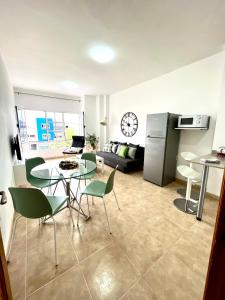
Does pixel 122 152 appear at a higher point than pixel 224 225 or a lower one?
lower

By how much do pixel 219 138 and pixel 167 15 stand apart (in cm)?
213

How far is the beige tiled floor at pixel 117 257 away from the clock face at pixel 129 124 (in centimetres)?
292

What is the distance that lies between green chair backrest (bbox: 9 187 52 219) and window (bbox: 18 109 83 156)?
4615 millimetres

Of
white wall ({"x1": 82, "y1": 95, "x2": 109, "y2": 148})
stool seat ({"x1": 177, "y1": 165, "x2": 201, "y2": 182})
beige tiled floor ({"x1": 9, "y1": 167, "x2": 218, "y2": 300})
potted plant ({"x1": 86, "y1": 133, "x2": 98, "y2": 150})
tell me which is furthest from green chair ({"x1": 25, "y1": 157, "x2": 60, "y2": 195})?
white wall ({"x1": 82, "y1": 95, "x2": 109, "y2": 148})

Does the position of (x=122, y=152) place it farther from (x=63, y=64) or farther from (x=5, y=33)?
(x=5, y=33)

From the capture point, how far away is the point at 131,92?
461cm

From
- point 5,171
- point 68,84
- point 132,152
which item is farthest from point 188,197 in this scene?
point 68,84

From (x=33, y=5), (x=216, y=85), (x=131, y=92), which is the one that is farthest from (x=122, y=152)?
(x=33, y=5)

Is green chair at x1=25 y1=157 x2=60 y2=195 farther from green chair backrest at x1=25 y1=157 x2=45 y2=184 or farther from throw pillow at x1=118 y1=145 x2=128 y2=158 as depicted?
throw pillow at x1=118 y1=145 x2=128 y2=158

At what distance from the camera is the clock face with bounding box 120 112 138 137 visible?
15.0 ft

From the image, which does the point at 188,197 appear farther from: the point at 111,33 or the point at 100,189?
the point at 111,33

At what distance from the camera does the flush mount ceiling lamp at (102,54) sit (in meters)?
2.41

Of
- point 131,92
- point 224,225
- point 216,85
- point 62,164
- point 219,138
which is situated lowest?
point 62,164

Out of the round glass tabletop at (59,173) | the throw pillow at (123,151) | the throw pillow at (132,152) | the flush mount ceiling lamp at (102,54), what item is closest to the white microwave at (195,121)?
the throw pillow at (132,152)
